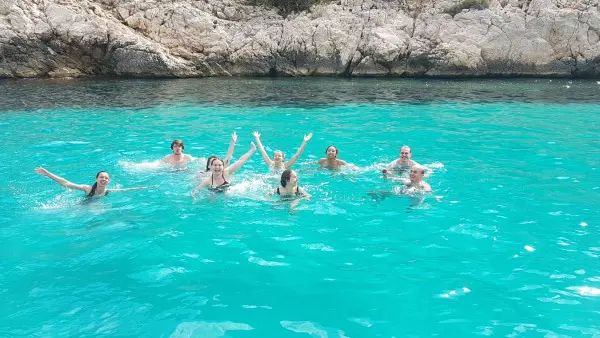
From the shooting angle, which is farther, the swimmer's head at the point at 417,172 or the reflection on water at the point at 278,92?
the reflection on water at the point at 278,92

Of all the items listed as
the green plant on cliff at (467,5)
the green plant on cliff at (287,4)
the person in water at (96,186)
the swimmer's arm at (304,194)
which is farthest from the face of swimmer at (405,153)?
the green plant on cliff at (287,4)

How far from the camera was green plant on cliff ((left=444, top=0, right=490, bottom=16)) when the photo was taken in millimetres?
32875

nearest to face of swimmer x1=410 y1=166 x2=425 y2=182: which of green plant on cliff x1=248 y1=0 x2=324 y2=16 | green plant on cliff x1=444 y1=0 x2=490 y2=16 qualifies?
green plant on cliff x1=444 y1=0 x2=490 y2=16

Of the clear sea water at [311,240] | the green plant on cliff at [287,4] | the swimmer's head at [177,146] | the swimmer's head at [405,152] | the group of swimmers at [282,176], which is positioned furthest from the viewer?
the green plant on cliff at [287,4]

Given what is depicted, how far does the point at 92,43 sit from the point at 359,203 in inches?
1103

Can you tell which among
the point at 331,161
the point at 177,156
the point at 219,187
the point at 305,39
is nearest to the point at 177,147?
the point at 177,156

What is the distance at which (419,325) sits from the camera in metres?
5.27

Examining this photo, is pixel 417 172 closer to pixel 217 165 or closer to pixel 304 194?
pixel 304 194

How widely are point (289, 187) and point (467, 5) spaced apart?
95.2 feet

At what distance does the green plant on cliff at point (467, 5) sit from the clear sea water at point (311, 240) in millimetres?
18982

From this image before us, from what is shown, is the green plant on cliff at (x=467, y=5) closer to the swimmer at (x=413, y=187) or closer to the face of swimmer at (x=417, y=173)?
the swimmer at (x=413, y=187)

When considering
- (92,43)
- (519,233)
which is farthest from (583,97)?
(92,43)

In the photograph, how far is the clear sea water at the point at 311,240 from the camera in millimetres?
5418

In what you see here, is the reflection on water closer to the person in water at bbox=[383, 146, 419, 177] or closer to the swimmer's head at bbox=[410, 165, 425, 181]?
the person in water at bbox=[383, 146, 419, 177]
